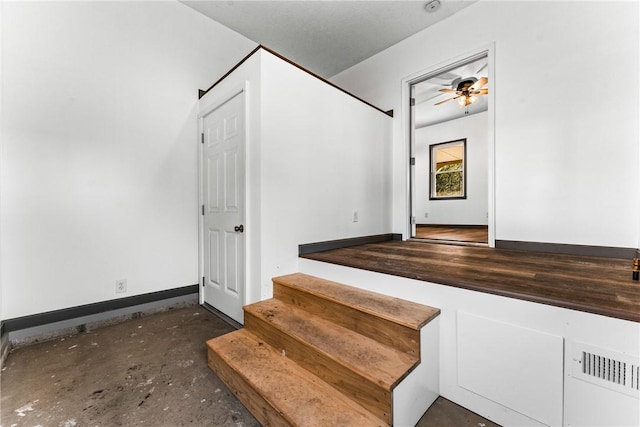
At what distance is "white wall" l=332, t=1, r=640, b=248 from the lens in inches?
79.4

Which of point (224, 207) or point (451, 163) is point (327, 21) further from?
point (451, 163)

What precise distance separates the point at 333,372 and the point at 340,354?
0.29ft

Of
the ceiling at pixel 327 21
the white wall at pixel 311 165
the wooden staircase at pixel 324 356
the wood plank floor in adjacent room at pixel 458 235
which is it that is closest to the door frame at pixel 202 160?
the white wall at pixel 311 165

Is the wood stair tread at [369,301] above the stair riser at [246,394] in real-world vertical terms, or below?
above

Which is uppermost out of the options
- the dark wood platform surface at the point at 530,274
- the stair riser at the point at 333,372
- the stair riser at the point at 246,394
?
the dark wood platform surface at the point at 530,274

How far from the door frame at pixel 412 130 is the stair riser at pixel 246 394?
2.59 metres

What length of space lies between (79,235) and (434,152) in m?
6.89

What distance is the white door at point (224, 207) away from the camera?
2254 mm

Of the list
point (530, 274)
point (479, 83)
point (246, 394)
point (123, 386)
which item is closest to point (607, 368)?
point (530, 274)

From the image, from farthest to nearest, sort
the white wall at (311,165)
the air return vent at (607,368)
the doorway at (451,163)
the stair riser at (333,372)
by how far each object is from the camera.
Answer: the doorway at (451,163) → the white wall at (311,165) → the stair riser at (333,372) → the air return vent at (607,368)

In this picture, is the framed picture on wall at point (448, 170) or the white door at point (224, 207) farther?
the framed picture on wall at point (448, 170)

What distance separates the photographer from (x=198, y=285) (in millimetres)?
2828

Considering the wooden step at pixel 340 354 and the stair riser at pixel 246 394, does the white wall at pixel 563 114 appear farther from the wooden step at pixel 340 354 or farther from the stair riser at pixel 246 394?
the stair riser at pixel 246 394

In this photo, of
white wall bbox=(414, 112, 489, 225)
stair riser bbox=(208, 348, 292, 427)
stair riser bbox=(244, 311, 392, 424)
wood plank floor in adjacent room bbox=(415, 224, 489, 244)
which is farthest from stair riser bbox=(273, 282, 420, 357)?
white wall bbox=(414, 112, 489, 225)
